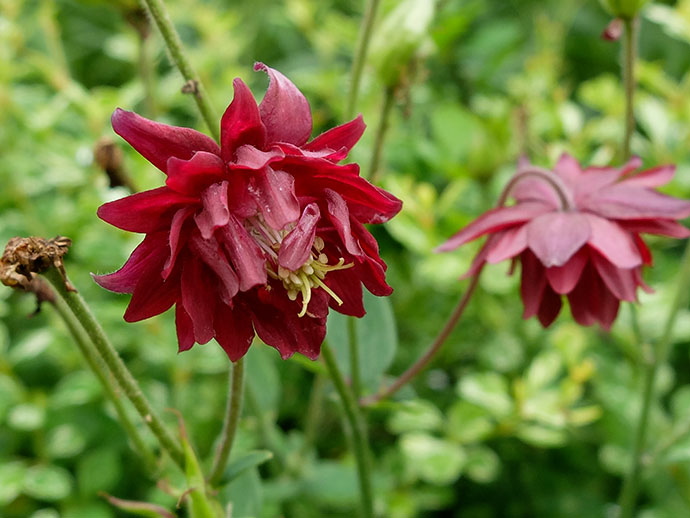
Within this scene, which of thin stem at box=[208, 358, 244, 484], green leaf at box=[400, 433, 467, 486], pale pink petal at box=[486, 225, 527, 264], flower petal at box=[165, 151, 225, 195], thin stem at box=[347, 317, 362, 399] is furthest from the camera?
green leaf at box=[400, 433, 467, 486]

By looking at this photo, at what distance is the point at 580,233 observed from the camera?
0.77 metres

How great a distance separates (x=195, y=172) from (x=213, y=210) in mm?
31

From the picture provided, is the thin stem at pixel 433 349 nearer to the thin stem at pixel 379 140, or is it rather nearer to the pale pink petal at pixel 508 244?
the pale pink petal at pixel 508 244

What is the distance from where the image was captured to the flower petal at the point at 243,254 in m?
0.55

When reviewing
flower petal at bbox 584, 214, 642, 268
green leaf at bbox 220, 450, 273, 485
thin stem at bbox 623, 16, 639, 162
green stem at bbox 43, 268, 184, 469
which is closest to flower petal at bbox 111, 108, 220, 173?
green stem at bbox 43, 268, 184, 469

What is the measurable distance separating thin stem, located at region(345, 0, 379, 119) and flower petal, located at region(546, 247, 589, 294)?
0.32 metres

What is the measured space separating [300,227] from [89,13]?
1966 mm

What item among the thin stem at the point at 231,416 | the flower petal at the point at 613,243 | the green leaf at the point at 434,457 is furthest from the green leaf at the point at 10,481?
the flower petal at the point at 613,243

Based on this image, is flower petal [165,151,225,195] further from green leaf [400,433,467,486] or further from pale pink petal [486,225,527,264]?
green leaf [400,433,467,486]

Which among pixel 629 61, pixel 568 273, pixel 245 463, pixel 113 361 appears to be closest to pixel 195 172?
pixel 113 361

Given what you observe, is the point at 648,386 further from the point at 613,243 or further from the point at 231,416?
the point at 231,416

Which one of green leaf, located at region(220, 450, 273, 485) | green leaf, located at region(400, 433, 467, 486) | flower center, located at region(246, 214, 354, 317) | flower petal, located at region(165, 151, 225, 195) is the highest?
flower petal, located at region(165, 151, 225, 195)

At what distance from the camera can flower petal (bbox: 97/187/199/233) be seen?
0.55 metres

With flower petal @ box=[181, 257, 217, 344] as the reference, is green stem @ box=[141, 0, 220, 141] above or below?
above
